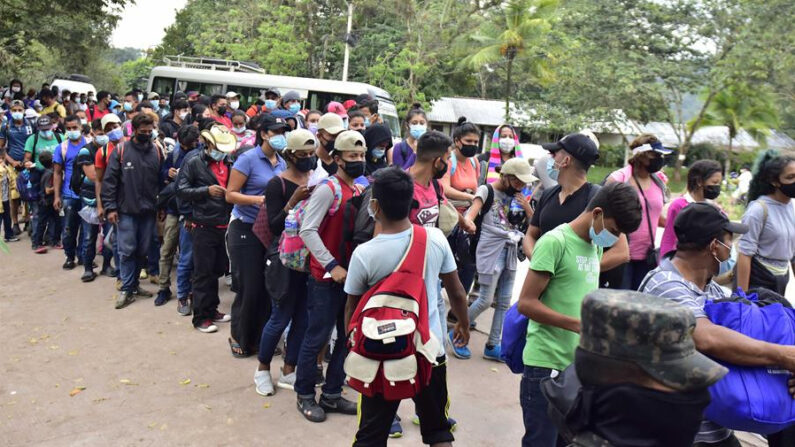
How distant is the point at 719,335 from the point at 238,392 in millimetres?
3460

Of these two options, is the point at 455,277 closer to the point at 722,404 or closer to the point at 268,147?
the point at 722,404

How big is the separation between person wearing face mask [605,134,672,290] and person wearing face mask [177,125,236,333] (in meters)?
3.42

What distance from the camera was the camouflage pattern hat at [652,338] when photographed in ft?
4.87

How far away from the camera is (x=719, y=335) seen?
2.26 meters

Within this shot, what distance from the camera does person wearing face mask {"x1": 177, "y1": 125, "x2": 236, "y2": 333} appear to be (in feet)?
18.8

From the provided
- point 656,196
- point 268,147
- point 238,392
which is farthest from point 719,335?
point 268,147

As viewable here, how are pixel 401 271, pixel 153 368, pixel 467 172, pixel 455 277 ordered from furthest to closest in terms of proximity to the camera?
1. pixel 467 172
2. pixel 153 368
3. pixel 455 277
4. pixel 401 271

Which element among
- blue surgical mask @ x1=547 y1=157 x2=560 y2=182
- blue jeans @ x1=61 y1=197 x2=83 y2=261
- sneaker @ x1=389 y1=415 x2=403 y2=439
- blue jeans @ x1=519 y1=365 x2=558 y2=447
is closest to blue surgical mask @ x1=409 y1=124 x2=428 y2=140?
blue surgical mask @ x1=547 y1=157 x2=560 y2=182

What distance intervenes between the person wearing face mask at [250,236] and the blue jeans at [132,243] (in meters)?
1.92

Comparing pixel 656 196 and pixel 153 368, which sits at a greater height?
pixel 656 196

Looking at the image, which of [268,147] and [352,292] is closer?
[352,292]

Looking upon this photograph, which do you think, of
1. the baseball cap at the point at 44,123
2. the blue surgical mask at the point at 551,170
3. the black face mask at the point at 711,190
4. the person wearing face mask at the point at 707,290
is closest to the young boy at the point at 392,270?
the person wearing face mask at the point at 707,290

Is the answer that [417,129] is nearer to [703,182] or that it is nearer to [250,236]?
[250,236]

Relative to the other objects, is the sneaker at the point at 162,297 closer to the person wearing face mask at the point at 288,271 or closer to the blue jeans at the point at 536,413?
the person wearing face mask at the point at 288,271
